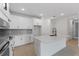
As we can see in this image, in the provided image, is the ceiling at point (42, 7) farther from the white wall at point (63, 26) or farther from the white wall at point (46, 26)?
the white wall at point (63, 26)

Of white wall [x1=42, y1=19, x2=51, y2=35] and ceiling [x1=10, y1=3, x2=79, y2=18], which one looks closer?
ceiling [x1=10, y1=3, x2=79, y2=18]

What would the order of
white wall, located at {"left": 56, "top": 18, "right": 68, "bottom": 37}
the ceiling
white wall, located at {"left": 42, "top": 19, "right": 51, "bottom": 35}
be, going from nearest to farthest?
1. the ceiling
2. white wall, located at {"left": 42, "top": 19, "right": 51, "bottom": 35}
3. white wall, located at {"left": 56, "top": 18, "right": 68, "bottom": 37}

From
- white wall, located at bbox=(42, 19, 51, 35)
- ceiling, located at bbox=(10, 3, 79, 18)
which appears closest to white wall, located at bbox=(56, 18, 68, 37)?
white wall, located at bbox=(42, 19, 51, 35)

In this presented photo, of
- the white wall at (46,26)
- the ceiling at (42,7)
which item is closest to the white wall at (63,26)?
the white wall at (46,26)

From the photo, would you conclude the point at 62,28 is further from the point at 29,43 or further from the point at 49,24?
the point at 29,43

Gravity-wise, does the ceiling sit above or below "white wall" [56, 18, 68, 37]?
above

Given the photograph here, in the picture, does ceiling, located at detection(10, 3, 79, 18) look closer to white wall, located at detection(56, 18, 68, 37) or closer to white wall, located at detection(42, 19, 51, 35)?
white wall, located at detection(42, 19, 51, 35)

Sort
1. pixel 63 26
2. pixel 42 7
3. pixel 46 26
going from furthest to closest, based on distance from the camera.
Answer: pixel 63 26 < pixel 46 26 < pixel 42 7

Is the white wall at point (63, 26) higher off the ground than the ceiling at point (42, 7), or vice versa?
the ceiling at point (42, 7)

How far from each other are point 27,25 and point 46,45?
8.33ft

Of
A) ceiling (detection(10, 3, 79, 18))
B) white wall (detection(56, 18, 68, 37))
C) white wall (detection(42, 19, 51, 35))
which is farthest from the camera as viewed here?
white wall (detection(56, 18, 68, 37))

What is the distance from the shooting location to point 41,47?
2.72 m

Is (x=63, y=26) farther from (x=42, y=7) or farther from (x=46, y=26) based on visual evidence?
(x=42, y=7)

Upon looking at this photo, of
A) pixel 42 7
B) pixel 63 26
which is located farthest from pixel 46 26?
pixel 63 26
